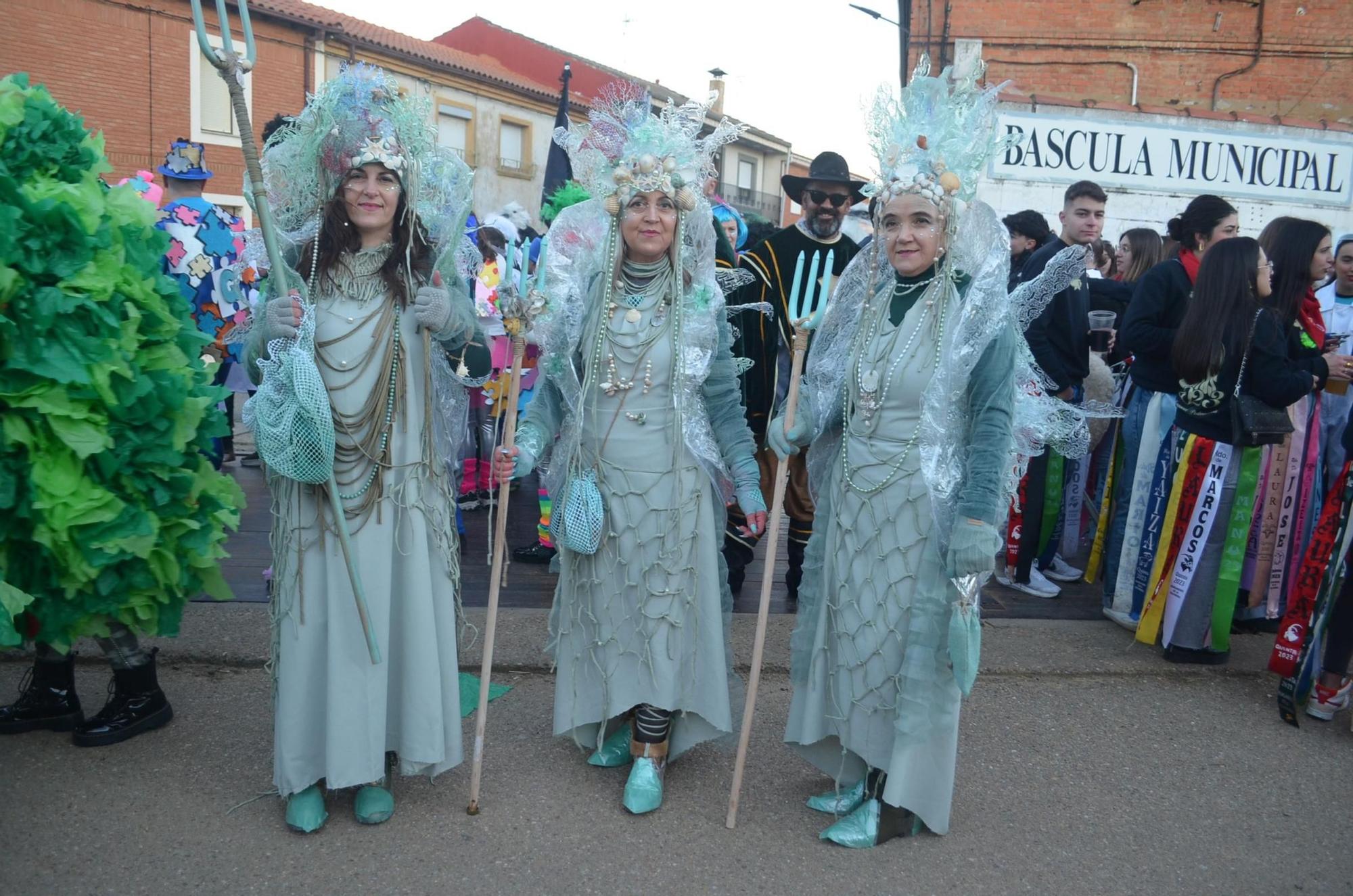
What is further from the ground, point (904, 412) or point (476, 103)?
Answer: point (476, 103)

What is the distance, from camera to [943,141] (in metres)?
2.92

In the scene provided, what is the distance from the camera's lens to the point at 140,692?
11.6ft

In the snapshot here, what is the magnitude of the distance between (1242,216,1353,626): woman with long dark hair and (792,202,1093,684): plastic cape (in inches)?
87.5

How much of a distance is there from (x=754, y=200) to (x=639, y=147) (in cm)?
3919

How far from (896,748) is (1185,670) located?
2300 mm

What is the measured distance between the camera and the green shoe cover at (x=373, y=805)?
10.0 feet

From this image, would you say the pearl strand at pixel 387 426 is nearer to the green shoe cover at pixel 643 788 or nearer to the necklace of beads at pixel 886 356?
the green shoe cover at pixel 643 788

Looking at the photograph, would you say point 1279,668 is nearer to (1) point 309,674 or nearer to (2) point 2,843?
(1) point 309,674

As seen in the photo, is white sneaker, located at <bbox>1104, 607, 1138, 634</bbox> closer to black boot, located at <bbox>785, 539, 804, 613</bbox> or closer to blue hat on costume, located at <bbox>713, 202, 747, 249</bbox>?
black boot, located at <bbox>785, 539, 804, 613</bbox>

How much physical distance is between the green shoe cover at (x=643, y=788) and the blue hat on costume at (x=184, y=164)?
16.8ft

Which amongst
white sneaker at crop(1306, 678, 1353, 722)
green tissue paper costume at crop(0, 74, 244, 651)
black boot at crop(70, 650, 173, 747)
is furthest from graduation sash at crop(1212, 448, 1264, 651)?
black boot at crop(70, 650, 173, 747)

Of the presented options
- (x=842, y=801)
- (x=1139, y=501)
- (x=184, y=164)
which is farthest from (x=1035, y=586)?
(x=184, y=164)

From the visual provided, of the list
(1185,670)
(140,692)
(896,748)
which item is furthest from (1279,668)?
(140,692)

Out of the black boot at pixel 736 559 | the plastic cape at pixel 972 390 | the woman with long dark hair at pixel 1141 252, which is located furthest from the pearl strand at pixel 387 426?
the woman with long dark hair at pixel 1141 252
